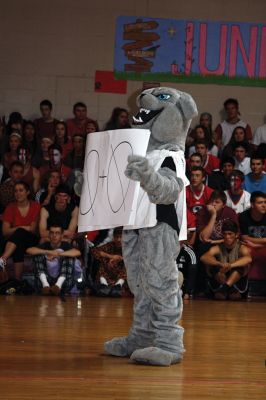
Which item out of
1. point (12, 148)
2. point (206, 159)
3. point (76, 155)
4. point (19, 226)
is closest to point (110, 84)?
point (76, 155)

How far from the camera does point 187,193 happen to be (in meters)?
8.98

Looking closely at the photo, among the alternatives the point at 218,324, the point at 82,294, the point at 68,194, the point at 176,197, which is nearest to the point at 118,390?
the point at 176,197

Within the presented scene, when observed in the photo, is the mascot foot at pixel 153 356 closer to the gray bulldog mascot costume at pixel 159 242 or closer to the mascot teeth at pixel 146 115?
the gray bulldog mascot costume at pixel 159 242

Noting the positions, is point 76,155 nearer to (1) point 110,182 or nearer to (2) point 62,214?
(2) point 62,214

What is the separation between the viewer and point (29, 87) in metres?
11.5

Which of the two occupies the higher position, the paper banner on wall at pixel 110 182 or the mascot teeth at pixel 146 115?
the mascot teeth at pixel 146 115

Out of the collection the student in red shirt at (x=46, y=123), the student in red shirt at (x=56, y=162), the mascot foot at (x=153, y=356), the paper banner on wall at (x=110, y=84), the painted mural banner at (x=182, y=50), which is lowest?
the mascot foot at (x=153, y=356)

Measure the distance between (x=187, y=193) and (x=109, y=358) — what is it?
448 centimetres

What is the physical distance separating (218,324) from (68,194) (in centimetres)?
286

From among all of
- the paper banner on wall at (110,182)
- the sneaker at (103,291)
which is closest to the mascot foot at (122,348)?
the paper banner on wall at (110,182)

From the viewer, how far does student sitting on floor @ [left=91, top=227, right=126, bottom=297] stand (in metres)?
8.23

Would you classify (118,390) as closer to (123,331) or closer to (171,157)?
(171,157)

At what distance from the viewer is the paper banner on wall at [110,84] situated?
11492 mm

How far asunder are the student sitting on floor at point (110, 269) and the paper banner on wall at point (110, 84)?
3546mm
